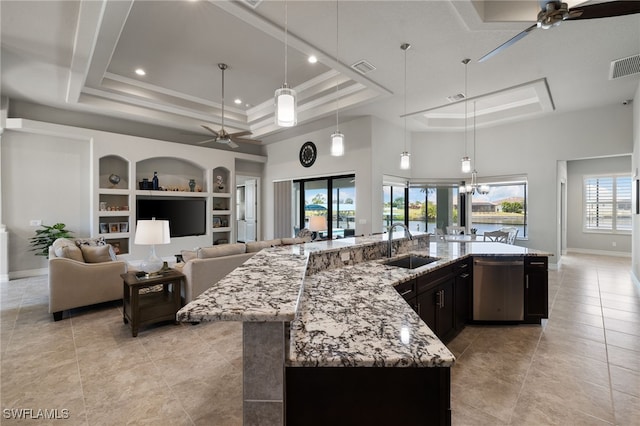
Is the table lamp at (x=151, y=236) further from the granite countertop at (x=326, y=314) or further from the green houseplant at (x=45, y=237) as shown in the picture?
the green houseplant at (x=45, y=237)

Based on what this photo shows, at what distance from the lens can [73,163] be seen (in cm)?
602

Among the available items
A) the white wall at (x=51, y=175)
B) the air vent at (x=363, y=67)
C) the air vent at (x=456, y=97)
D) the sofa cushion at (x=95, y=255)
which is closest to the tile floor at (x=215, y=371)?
the sofa cushion at (x=95, y=255)

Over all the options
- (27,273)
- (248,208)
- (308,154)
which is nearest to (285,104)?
(308,154)

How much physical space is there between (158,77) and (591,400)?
700cm

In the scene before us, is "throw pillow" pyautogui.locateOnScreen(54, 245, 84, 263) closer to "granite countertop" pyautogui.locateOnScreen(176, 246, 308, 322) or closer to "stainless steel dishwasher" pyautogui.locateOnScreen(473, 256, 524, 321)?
"granite countertop" pyautogui.locateOnScreen(176, 246, 308, 322)

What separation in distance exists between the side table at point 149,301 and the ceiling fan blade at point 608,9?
4.62 metres

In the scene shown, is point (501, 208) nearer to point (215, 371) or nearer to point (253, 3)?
point (253, 3)

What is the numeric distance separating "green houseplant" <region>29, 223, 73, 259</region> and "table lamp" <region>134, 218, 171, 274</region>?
356 centimetres

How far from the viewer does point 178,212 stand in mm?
6973

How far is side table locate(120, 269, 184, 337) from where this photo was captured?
305cm

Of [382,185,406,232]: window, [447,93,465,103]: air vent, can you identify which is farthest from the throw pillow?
[447,93,465,103]: air vent

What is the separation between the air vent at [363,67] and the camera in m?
3.81

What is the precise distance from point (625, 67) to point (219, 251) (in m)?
6.21

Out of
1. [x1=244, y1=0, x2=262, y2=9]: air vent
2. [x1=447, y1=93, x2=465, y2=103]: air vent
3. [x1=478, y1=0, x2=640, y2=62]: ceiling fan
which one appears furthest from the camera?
[x1=447, y1=93, x2=465, y2=103]: air vent
